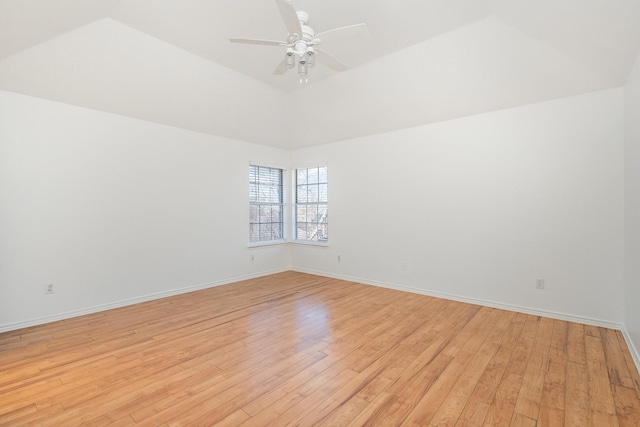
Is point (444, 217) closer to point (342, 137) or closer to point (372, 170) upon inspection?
point (372, 170)

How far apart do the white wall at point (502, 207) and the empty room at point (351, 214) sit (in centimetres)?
2

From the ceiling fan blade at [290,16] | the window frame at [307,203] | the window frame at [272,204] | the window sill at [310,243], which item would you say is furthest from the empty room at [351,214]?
the window sill at [310,243]

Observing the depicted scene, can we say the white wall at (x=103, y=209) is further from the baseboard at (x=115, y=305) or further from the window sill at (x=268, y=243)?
the window sill at (x=268, y=243)

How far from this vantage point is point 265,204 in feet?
19.3

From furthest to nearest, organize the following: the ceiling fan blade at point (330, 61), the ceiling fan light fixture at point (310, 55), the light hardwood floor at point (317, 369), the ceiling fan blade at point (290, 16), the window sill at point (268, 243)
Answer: the window sill at point (268, 243) < the ceiling fan blade at point (330, 61) < the ceiling fan light fixture at point (310, 55) < the ceiling fan blade at point (290, 16) < the light hardwood floor at point (317, 369)

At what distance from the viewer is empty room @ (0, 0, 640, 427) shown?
6.91 ft

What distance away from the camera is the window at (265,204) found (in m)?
5.66

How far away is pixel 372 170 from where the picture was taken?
16.5 feet

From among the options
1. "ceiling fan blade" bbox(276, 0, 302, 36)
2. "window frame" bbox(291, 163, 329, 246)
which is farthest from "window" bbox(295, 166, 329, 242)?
"ceiling fan blade" bbox(276, 0, 302, 36)

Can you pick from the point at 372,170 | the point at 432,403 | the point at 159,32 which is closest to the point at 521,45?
the point at 372,170

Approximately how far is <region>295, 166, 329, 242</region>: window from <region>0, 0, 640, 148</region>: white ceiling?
182cm

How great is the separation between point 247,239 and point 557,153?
4781 mm

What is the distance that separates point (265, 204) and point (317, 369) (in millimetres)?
4001

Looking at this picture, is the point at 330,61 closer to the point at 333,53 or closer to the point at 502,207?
the point at 333,53
